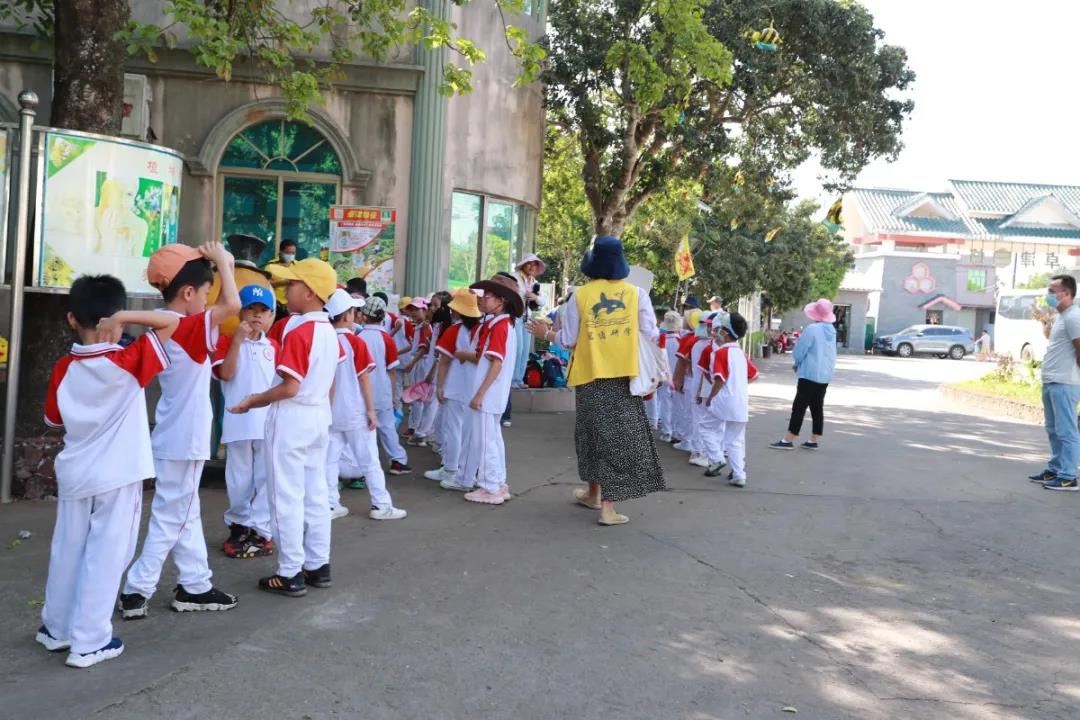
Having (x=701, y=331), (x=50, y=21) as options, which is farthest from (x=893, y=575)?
(x=50, y=21)

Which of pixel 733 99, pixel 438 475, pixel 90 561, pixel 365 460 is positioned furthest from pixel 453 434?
pixel 733 99

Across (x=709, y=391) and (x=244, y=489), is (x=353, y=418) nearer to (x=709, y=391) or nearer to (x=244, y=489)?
(x=244, y=489)

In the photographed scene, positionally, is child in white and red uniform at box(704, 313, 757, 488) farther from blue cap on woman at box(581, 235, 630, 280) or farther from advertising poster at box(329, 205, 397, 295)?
advertising poster at box(329, 205, 397, 295)

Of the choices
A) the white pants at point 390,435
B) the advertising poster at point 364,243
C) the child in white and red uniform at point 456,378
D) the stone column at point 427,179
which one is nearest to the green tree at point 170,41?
the advertising poster at point 364,243

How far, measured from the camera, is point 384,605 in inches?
204

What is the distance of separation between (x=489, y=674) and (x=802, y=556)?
10.0ft

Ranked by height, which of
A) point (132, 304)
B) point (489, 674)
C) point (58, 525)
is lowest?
point (489, 674)

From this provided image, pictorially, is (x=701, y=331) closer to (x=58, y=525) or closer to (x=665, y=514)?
(x=665, y=514)

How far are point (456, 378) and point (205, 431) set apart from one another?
3864 mm

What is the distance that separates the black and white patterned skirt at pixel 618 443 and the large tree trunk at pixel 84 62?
13.9 feet

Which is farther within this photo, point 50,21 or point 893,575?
point 50,21

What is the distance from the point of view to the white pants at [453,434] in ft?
28.3

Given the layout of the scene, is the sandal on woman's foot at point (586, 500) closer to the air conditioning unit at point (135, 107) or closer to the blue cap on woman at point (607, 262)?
the blue cap on woman at point (607, 262)

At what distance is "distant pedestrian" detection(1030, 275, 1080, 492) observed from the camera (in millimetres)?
9758
